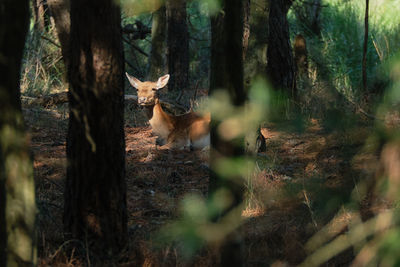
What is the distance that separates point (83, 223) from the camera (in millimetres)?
4012

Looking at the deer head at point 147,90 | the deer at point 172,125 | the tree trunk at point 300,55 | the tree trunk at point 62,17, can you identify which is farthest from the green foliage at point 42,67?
the tree trunk at point 300,55

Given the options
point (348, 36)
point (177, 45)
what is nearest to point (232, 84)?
point (177, 45)

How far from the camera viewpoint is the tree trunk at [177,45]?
1209 centimetres

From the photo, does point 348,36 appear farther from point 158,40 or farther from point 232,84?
point 232,84

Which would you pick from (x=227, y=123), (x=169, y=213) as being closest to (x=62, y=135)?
(x=169, y=213)

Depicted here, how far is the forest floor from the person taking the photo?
2781 millimetres

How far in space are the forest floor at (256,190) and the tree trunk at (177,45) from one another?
13.8ft

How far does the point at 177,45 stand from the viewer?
12.3m

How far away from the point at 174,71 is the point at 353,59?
380cm

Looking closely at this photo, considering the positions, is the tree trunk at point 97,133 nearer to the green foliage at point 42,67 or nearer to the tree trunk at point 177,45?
the green foliage at point 42,67

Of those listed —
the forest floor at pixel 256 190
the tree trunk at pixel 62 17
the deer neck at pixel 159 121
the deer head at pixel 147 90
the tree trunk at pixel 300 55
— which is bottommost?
the forest floor at pixel 256 190

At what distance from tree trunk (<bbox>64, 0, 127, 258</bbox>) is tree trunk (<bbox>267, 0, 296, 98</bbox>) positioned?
5417mm

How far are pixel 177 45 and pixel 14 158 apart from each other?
954 cm

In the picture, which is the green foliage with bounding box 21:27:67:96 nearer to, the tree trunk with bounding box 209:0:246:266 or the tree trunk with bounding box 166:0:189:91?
the tree trunk with bounding box 166:0:189:91
